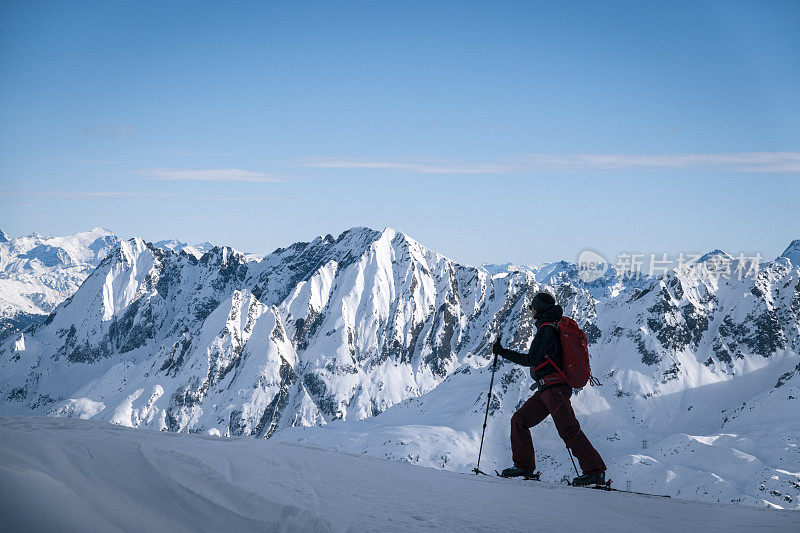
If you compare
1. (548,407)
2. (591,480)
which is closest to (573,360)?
(548,407)

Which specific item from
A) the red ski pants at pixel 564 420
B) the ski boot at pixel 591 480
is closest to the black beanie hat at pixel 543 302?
the red ski pants at pixel 564 420

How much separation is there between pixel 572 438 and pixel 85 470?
7062 mm

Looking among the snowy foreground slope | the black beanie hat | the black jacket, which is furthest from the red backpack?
the snowy foreground slope

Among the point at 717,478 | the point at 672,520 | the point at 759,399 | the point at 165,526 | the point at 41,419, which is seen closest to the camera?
the point at 165,526

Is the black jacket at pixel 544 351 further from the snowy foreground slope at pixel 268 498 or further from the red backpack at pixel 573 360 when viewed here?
the snowy foreground slope at pixel 268 498

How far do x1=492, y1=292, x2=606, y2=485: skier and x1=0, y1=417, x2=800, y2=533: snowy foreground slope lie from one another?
1.35m

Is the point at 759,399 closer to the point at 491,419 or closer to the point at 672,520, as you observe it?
the point at 491,419

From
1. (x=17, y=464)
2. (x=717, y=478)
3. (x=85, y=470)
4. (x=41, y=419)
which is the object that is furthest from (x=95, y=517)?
(x=717, y=478)

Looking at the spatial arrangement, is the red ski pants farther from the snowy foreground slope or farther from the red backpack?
the snowy foreground slope

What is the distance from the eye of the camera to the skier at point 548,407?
9.38 metres

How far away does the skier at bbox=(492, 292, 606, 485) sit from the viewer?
9.38 metres

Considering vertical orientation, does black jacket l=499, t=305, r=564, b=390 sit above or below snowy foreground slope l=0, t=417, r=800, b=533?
above

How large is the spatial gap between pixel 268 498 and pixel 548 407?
18.2ft

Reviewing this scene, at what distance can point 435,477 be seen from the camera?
8289 mm
